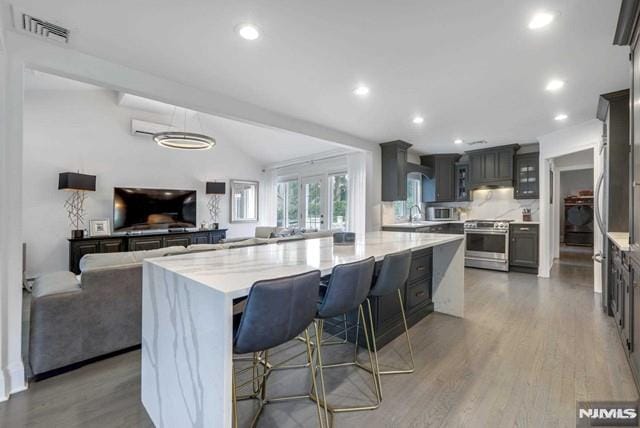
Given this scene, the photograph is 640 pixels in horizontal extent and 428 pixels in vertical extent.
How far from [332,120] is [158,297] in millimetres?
3440

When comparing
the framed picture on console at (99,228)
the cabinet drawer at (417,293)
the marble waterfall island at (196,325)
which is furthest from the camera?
the framed picture on console at (99,228)

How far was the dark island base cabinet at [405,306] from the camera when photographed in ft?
8.54

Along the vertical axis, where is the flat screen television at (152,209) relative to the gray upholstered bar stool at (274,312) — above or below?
above

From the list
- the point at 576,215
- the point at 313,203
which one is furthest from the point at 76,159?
the point at 576,215

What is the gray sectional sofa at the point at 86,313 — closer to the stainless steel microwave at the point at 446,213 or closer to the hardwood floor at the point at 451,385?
the hardwood floor at the point at 451,385

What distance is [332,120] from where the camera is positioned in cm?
431

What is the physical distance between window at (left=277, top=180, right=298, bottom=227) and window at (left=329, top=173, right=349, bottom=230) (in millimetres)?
1259

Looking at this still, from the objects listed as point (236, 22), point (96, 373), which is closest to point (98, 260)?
point (96, 373)

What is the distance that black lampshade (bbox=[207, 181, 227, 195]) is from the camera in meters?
6.80

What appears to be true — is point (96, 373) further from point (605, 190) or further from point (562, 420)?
point (605, 190)

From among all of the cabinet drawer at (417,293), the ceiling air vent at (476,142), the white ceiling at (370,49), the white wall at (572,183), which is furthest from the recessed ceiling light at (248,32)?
the white wall at (572,183)

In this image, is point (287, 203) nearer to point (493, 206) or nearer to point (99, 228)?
point (99, 228)

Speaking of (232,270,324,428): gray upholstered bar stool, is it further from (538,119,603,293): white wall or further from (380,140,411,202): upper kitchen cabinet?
(538,119,603,293): white wall

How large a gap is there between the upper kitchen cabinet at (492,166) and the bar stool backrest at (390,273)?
4.87 m
